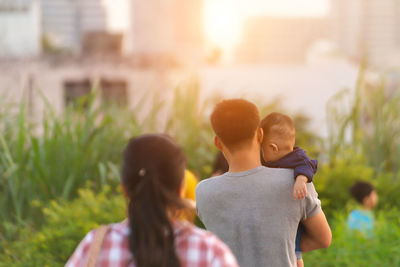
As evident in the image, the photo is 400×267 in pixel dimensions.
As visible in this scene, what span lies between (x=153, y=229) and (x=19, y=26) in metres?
19.3

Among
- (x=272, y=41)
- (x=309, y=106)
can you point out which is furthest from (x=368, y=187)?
(x=272, y=41)

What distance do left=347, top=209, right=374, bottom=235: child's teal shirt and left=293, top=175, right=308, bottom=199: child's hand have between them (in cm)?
276

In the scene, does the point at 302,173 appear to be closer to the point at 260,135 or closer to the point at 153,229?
the point at 260,135

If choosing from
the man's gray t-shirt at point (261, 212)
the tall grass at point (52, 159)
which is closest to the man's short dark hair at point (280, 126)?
the man's gray t-shirt at point (261, 212)

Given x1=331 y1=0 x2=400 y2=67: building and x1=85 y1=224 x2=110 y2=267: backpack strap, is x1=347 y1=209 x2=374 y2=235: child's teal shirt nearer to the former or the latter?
x1=85 y1=224 x2=110 y2=267: backpack strap

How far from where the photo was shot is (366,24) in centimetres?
11006

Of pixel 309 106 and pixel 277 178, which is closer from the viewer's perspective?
pixel 277 178

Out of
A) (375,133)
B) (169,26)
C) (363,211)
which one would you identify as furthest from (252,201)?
(169,26)

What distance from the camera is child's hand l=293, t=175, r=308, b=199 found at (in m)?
1.62

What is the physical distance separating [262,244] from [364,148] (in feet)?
15.9

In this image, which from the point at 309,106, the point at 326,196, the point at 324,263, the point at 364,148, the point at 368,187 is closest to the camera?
the point at 324,263

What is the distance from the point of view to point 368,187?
16.1 ft

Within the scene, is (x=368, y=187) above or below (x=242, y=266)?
below

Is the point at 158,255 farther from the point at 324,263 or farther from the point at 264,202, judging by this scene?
the point at 324,263
